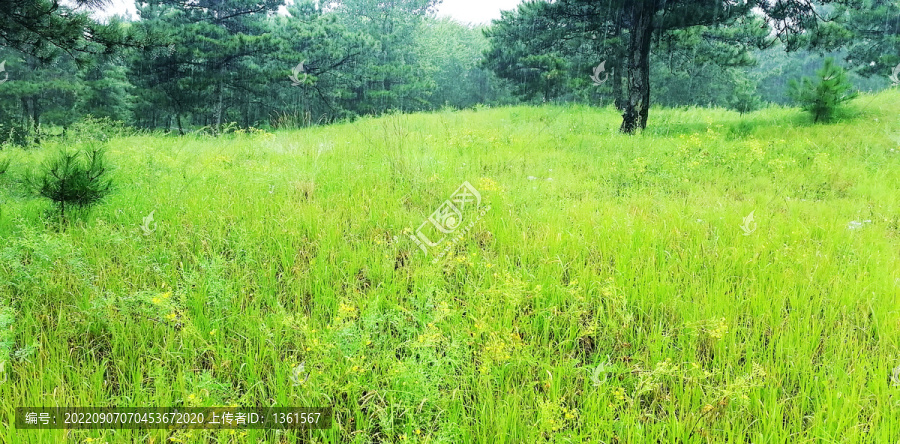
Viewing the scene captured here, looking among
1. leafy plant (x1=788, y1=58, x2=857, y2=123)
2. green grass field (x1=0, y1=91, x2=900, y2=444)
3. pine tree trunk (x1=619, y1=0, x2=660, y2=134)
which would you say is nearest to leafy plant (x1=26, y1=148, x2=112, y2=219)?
green grass field (x1=0, y1=91, x2=900, y2=444)

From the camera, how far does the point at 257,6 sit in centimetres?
2189

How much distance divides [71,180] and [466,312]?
3446mm

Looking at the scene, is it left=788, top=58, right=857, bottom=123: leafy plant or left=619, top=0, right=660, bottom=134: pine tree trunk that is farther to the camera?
left=619, top=0, right=660, bottom=134: pine tree trunk

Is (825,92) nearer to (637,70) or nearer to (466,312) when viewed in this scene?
(637,70)

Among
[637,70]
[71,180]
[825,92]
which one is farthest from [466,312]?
[825,92]

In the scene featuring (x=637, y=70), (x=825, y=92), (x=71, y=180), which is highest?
(x=637, y=70)

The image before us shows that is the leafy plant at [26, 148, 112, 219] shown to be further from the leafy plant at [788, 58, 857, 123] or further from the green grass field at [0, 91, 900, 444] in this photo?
the leafy plant at [788, 58, 857, 123]

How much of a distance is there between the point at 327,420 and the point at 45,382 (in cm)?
133

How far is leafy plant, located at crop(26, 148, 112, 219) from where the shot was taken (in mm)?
3525

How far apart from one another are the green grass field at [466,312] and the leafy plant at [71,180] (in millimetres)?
196

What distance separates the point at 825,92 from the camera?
875 centimetres

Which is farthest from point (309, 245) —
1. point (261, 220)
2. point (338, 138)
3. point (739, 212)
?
point (338, 138)

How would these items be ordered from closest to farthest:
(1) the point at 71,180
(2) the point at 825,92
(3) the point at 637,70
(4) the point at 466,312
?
(4) the point at 466,312
(1) the point at 71,180
(2) the point at 825,92
(3) the point at 637,70

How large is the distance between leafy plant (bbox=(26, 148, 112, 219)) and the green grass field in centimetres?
20
